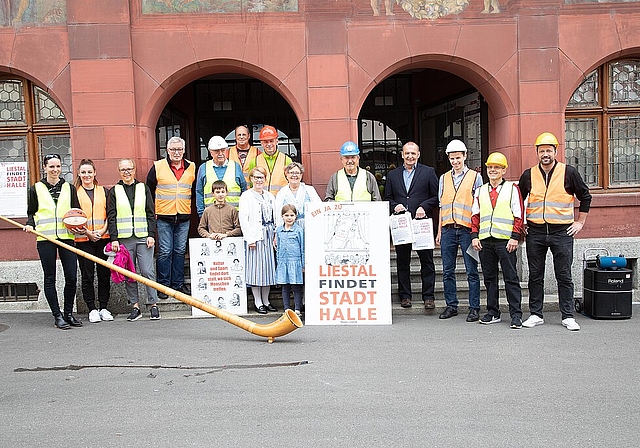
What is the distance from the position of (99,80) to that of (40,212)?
7.09 ft

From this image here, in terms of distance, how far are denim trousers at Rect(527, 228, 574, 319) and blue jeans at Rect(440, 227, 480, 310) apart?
0.65 m

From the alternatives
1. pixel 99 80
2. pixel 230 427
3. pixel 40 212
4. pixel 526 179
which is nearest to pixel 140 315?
pixel 40 212

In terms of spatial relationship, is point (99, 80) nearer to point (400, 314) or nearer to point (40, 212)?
point (40, 212)

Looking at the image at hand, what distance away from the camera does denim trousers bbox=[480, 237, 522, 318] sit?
7504 mm

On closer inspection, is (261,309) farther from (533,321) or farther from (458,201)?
(533,321)

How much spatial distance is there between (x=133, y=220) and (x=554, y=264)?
5151mm

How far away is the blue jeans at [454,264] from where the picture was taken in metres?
7.90

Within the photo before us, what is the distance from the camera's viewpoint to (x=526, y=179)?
7609 millimetres

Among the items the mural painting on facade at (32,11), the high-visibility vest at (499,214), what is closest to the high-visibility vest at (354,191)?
the high-visibility vest at (499,214)

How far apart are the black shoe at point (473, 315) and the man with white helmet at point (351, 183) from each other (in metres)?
1.78

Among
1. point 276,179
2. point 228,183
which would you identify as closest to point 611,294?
point 276,179

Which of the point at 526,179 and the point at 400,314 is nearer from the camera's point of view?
the point at 526,179

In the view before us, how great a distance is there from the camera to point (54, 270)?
793cm

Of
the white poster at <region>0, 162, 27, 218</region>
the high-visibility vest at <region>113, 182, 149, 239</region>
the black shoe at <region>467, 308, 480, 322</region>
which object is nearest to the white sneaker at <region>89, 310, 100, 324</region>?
the high-visibility vest at <region>113, 182, 149, 239</region>
